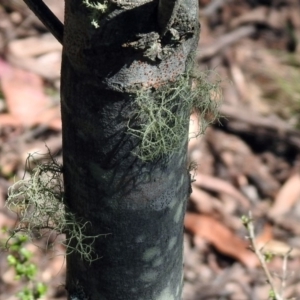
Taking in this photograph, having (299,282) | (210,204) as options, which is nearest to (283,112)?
(210,204)

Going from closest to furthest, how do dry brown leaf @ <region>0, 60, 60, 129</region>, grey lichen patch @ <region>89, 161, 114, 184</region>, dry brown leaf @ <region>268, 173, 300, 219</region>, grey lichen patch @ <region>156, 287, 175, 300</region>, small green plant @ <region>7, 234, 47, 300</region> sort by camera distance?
grey lichen patch @ <region>89, 161, 114, 184</region>, grey lichen patch @ <region>156, 287, 175, 300</region>, small green plant @ <region>7, 234, 47, 300</region>, dry brown leaf @ <region>268, 173, 300, 219</region>, dry brown leaf @ <region>0, 60, 60, 129</region>

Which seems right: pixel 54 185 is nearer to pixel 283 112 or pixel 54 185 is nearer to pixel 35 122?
pixel 35 122

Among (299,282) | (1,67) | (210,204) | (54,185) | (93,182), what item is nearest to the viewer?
(93,182)

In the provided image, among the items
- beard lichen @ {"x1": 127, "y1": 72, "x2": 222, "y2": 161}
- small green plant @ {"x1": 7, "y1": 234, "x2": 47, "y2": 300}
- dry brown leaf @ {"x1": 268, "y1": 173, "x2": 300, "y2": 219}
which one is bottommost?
dry brown leaf @ {"x1": 268, "y1": 173, "x2": 300, "y2": 219}

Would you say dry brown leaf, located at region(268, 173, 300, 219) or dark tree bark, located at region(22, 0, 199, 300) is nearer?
dark tree bark, located at region(22, 0, 199, 300)

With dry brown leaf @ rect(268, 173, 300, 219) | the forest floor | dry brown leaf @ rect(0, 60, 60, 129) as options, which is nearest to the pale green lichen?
the forest floor

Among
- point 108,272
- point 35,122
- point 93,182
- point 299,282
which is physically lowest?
point 299,282

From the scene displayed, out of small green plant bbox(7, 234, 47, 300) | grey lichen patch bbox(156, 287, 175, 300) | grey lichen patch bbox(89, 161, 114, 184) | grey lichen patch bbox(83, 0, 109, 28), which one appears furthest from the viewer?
small green plant bbox(7, 234, 47, 300)

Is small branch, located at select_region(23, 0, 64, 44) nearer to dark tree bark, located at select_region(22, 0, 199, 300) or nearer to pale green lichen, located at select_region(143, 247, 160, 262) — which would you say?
dark tree bark, located at select_region(22, 0, 199, 300)
